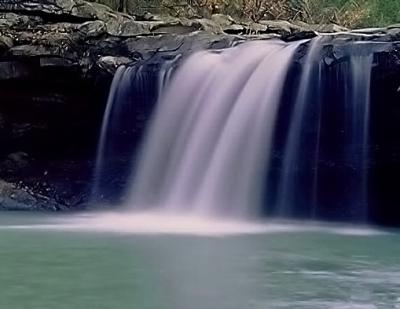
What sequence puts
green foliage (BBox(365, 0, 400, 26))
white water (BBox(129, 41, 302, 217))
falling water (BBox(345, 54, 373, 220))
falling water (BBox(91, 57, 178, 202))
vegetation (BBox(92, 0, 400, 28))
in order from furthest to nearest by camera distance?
1. green foliage (BBox(365, 0, 400, 26))
2. vegetation (BBox(92, 0, 400, 28))
3. falling water (BBox(91, 57, 178, 202))
4. white water (BBox(129, 41, 302, 217))
5. falling water (BBox(345, 54, 373, 220))

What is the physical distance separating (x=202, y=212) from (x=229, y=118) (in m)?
0.99

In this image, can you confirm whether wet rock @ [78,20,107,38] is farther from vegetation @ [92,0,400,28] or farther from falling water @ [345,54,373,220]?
vegetation @ [92,0,400,28]

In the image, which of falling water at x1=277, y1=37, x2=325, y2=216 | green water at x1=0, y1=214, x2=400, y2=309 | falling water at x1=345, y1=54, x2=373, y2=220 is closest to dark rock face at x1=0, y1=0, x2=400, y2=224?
falling water at x1=345, y1=54, x2=373, y2=220

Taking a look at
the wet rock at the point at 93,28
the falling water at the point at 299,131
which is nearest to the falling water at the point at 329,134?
the falling water at the point at 299,131

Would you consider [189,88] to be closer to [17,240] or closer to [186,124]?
[186,124]

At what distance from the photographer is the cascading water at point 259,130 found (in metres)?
7.79

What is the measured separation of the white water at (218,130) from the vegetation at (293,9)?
4.07m

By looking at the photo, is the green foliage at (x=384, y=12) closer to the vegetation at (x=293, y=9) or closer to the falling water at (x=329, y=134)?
the vegetation at (x=293, y=9)

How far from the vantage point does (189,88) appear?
8.56 metres

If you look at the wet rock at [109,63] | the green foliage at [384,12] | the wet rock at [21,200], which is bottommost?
the wet rock at [21,200]

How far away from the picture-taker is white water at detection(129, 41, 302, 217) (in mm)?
8062

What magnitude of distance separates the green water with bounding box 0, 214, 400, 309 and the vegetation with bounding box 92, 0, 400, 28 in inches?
271

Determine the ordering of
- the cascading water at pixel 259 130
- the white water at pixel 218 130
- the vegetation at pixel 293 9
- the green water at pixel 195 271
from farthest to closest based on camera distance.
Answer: the vegetation at pixel 293 9 < the white water at pixel 218 130 < the cascading water at pixel 259 130 < the green water at pixel 195 271

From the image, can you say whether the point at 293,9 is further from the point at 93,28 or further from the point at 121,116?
the point at 121,116
